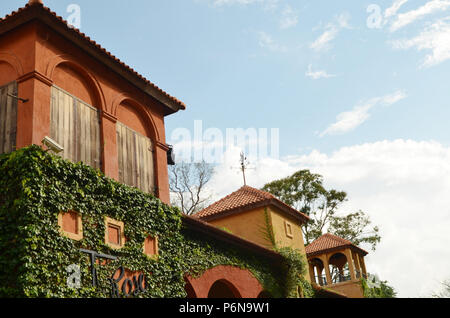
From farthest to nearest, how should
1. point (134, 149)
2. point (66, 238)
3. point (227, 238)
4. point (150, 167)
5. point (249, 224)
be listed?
point (249, 224) → point (227, 238) → point (150, 167) → point (134, 149) → point (66, 238)

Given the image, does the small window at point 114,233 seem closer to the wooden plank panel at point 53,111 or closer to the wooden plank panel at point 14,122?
the wooden plank panel at point 53,111

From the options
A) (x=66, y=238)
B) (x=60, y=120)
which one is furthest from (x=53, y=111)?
(x=66, y=238)

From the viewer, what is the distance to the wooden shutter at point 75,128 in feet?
32.8

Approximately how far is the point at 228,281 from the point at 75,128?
5971 millimetres

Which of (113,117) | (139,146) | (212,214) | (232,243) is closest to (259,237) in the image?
(212,214)

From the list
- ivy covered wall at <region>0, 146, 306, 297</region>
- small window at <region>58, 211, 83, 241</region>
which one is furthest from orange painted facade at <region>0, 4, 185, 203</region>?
small window at <region>58, 211, 83, 241</region>

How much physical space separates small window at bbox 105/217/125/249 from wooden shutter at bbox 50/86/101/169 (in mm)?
1633

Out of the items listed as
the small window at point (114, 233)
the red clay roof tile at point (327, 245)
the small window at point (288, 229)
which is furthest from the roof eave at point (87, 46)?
the red clay roof tile at point (327, 245)

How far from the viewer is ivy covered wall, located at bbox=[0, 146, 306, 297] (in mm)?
7680

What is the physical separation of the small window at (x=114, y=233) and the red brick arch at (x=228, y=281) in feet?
8.23

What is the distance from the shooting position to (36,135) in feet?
30.1

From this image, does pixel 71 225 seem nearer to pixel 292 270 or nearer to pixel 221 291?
pixel 221 291

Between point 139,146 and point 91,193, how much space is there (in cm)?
350

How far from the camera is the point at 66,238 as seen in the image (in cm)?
838
